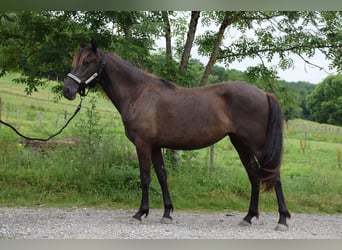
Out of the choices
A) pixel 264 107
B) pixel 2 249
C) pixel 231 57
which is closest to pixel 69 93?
pixel 2 249

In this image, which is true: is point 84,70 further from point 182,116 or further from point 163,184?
point 163,184

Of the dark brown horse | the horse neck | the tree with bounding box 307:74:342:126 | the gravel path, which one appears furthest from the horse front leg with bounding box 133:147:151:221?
the tree with bounding box 307:74:342:126

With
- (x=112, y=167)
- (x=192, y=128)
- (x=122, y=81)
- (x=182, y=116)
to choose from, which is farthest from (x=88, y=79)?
(x=112, y=167)

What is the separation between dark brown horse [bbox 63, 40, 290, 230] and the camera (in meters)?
4.51

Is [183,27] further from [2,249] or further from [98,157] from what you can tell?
[2,249]

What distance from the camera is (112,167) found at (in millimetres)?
5891

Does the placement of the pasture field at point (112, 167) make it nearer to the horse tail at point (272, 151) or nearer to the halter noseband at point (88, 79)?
the horse tail at point (272, 151)

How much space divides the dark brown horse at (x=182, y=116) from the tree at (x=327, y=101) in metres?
2.53

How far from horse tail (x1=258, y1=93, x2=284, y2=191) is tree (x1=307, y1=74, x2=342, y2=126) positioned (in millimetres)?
2537

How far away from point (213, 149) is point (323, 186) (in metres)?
1.55

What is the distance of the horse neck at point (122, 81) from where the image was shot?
467cm

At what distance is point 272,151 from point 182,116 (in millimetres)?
947

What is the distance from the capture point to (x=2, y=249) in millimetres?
3664

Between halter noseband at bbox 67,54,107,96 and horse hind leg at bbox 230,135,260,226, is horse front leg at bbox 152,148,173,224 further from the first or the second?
halter noseband at bbox 67,54,107,96
